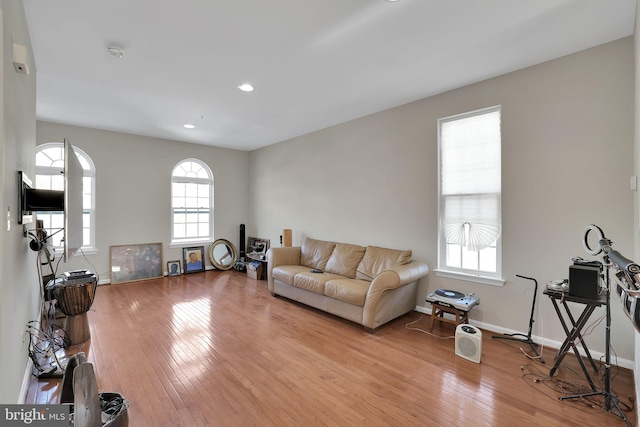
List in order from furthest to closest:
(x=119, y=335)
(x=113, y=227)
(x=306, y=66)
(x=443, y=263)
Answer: (x=113, y=227) → (x=443, y=263) → (x=119, y=335) → (x=306, y=66)

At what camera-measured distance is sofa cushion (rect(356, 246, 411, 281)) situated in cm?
360

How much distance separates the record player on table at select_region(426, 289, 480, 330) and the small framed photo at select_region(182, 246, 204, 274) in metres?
4.83

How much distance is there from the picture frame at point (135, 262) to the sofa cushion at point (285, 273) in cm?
282

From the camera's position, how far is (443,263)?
3.49 metres

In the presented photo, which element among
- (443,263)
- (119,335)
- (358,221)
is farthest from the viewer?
(358,221)

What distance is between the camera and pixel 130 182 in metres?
5.34

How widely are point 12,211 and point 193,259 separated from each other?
451cm

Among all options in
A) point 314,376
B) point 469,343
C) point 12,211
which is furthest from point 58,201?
point 469,343

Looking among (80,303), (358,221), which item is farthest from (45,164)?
(358,221)

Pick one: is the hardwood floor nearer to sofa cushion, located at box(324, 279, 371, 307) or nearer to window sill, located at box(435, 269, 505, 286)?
sofa cushion, located at box(324, 279, 371, 307)

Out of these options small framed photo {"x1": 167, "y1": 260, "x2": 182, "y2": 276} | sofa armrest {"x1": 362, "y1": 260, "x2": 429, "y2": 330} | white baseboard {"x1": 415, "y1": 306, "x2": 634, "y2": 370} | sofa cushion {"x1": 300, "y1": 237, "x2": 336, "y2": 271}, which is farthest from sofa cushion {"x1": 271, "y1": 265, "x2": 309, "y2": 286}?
small framed photo {"x1": 167, "y1": 260, "x2": 182, "y2": 276}

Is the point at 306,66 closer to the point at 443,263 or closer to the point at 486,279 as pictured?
the point at 443,263

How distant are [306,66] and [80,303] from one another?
11.0 ft

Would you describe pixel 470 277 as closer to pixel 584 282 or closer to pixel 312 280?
pixel 584 282
